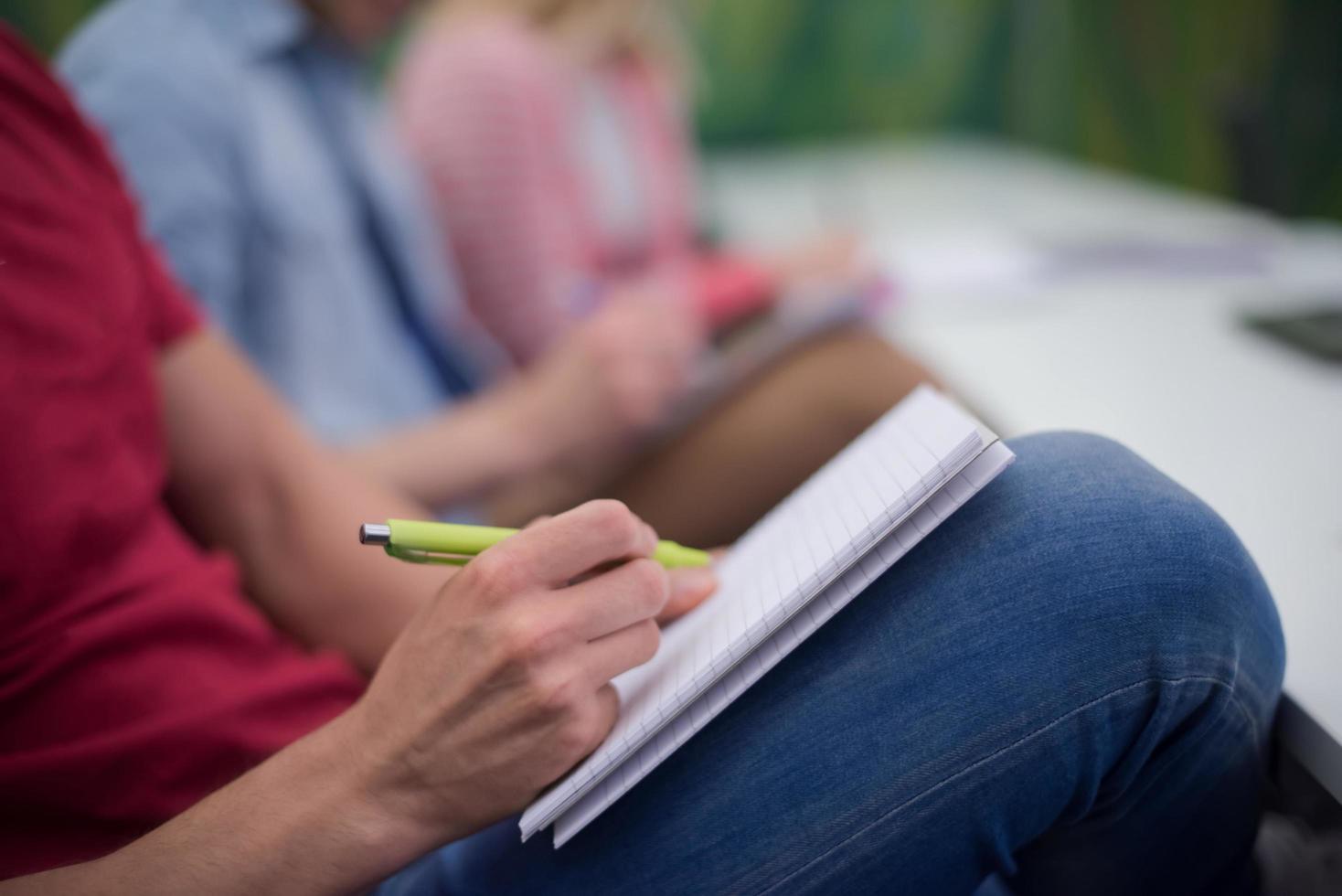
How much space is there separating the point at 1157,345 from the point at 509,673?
27.5 inches

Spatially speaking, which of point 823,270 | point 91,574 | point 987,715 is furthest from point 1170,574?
point 823,270

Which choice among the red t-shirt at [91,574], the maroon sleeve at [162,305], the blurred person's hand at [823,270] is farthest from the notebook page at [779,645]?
the blurred person's hand at [823,270]

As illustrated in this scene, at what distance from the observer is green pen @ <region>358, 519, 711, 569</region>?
0.36 m

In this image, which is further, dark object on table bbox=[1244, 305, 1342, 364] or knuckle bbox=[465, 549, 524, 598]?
dark object on table bbox=[1244, 305, 1342, 364]

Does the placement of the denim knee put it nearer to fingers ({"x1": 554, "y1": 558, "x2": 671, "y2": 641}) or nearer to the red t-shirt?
fingers ({"x1": 554, "y1": 558, "x2": 671, "y2": 641})

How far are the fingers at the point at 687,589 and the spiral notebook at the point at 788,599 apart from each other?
0.02m

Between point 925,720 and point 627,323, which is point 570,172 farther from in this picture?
point 925,720

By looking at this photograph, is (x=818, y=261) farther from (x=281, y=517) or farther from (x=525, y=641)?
(x=525, y=641)

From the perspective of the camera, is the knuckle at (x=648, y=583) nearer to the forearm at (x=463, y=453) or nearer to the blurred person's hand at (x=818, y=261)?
the forearm at (x=463, y=453)

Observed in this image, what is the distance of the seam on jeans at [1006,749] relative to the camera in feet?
1.22

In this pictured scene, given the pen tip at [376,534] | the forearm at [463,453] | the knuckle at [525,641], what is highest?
the pen tip at [376,534]

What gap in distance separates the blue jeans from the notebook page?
29 millimetres

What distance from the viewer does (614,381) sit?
0.88m

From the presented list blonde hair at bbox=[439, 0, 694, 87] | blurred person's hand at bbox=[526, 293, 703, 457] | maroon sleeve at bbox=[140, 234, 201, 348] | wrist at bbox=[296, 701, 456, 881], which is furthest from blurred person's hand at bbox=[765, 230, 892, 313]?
wrist at bbox=[296, 701, 456, 881]
